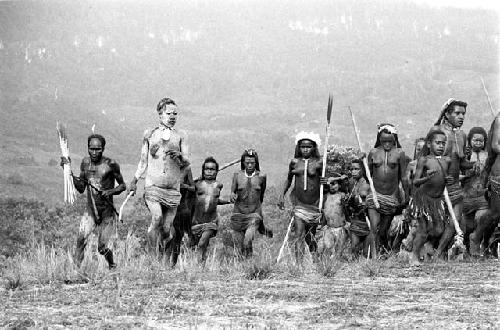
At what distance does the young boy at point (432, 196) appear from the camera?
11500 mm

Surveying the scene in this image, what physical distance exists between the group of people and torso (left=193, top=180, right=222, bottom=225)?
0.05ft

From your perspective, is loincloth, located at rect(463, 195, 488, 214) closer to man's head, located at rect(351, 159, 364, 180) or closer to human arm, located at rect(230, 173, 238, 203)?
man's head, located at rect(351, 159, 364, 180)

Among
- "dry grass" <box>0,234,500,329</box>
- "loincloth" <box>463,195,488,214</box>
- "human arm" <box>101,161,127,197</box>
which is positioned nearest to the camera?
"dry grass" <box>0,234,500,329</box>

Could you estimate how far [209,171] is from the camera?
41.7 feet

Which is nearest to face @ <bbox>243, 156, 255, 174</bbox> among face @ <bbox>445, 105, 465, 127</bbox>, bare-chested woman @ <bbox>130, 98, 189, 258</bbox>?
bare-chested woman @ <bbox>130, 98, 189, 258</bbox>

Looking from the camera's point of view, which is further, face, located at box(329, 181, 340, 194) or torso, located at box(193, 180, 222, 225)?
face, located at box(329, 181, 340, 194)

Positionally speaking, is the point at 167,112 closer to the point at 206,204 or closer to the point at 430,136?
the point at 206,204

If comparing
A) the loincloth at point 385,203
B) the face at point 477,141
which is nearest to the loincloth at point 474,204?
the face at point 477,141

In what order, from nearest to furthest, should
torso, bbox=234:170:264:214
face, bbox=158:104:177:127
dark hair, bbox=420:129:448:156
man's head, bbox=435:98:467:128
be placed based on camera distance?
face, bbox=158:104:177:127
dark hair, bbox=420:129:448:156
man's head, bbox=435:98:467:128
torso, bbox=234:170:264:214

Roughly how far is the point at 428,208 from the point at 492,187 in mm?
1056

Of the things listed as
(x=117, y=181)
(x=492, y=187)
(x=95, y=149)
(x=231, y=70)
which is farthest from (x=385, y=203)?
(x=231, y=70)

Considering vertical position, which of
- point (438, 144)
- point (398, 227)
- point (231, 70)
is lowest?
point (398, 227)

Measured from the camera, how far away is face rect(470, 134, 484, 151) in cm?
1336

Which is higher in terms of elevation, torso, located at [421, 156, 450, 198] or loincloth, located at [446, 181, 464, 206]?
torso, located at [421, 156, 450, 198]
